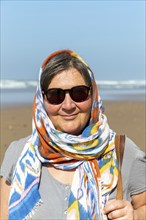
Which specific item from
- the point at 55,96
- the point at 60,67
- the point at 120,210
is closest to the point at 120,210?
the point at 120,210

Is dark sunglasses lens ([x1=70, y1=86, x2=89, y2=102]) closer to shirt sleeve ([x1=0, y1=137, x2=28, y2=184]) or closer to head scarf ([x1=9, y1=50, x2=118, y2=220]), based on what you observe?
head scarf ([x1=9, y1=50, x2=118, y2=220])

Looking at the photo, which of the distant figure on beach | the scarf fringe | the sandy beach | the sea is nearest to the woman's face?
the distant figure on beach

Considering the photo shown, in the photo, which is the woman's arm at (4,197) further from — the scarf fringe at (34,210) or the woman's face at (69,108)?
the woman's face at (69,108)

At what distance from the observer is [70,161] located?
354cm

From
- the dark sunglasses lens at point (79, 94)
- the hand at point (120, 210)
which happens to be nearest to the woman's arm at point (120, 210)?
the hand at point (120, 210)

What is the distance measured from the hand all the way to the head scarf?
0.59ft

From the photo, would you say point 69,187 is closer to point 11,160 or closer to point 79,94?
point 11,160

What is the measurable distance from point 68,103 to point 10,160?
0.59 metres

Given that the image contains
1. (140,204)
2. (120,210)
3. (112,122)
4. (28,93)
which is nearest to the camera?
(120,210)

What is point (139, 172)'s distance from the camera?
3.43 meters

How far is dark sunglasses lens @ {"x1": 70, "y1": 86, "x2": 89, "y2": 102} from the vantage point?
11.1 feet

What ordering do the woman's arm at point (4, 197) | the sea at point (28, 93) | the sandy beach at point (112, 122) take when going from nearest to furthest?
1. the woman's arm at point (4, 197)
2. the sandy beach at point (112, 122)
3. the sea at point (28, 93)

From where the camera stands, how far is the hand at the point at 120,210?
3.18 m

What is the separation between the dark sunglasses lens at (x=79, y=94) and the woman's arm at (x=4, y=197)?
0.76 meters
